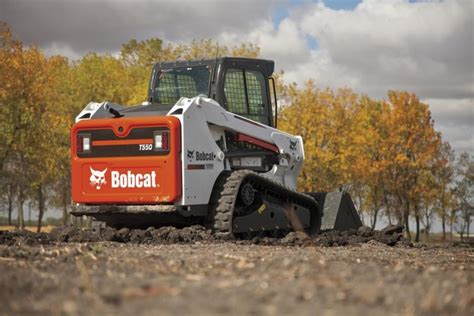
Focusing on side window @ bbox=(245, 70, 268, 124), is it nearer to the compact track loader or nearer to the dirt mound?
the compact track loader

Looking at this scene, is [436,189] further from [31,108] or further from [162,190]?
[162,190]

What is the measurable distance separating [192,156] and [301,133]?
2687 centimetres

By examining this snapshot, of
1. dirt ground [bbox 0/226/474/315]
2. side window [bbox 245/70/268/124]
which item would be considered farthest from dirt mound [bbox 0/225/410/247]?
dirt ground [bbox 0/226/474/315]

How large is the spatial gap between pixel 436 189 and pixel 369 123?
4.95m

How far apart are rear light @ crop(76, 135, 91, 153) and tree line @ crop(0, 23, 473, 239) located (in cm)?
2027

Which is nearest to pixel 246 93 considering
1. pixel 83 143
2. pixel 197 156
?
pixel 197 156

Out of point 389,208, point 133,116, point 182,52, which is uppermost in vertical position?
point 182,52

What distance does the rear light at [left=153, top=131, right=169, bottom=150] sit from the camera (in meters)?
14.0

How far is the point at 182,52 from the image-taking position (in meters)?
46.3

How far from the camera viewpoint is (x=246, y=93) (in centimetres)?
1638

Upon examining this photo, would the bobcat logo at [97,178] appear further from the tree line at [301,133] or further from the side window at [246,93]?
the tree line at [301,133]

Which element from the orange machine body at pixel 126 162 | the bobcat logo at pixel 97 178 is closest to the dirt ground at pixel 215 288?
the orange machine body at pixel 126 162

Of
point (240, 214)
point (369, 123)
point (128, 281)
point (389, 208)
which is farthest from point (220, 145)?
point (389, 208)

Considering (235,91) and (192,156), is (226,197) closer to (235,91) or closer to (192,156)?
(192,156)
